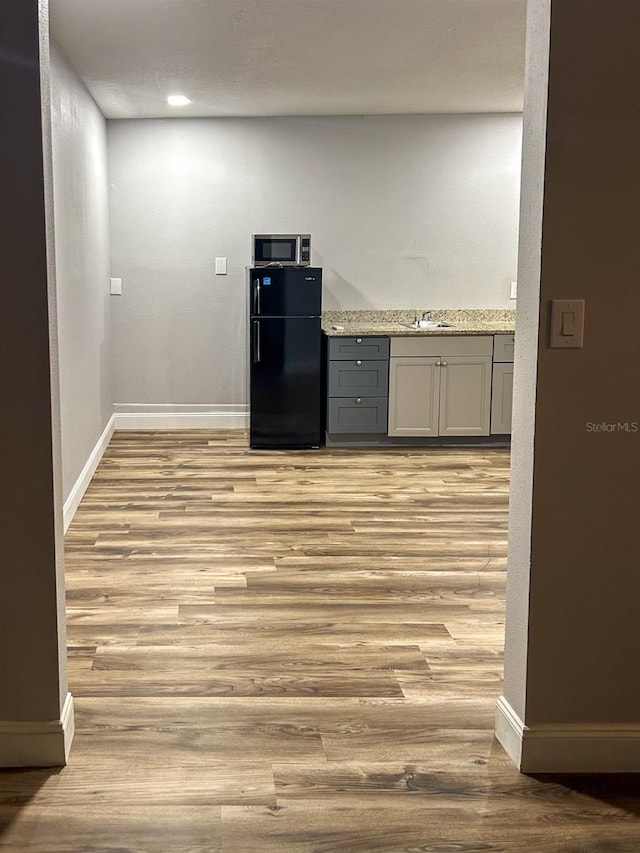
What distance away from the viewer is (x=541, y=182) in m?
2.24

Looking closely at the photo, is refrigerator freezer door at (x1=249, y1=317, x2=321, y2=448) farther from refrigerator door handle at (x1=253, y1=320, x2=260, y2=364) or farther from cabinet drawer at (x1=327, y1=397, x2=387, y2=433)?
cabinet drawer at (x1=327, y1=397, x2=387, y2=433)

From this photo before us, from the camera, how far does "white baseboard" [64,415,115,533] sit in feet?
15.6

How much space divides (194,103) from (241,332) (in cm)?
175

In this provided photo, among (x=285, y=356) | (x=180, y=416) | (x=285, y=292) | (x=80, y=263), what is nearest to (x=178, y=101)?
(x=285, y=292)

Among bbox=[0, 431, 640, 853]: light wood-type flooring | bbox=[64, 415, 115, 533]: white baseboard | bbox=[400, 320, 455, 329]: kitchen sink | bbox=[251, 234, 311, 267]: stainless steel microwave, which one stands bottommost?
bbox=[0, 431, 640, 853]: light wood-type flooring

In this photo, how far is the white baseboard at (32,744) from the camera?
2406 mm

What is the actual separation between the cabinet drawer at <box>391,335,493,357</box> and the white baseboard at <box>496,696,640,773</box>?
446 cm

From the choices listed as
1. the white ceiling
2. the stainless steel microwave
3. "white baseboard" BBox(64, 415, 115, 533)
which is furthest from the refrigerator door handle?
the white ceiling

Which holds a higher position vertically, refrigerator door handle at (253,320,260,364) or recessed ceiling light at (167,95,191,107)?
recessed ceiling light at (167,95,191,107)

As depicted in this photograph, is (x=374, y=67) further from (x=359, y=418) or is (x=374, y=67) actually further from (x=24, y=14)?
(x=24, y=14)

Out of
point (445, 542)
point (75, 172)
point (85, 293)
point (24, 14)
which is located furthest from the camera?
point (85, 293)

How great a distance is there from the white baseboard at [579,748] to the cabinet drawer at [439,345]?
446cm

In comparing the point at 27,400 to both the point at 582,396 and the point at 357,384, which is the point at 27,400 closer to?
the point at 582,396

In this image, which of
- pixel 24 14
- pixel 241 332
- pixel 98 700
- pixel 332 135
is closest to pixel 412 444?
pixel 241 332
